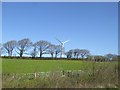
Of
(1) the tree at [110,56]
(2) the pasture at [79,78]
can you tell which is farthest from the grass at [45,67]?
(1) the tree at [110,56]

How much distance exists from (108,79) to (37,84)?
11.9ft

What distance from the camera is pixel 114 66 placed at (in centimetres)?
1619

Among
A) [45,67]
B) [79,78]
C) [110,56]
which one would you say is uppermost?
[110,56]

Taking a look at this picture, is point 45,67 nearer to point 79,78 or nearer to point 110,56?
point 110,56

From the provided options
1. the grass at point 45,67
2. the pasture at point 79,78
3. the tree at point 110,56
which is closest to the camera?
the pasture at point 79,78

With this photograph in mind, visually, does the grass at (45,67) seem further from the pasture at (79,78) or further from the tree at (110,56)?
the tree at (110,56)

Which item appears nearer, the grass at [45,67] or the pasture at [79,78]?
the pasture at [79,78]

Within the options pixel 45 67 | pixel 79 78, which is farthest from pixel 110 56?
pixel 45 67

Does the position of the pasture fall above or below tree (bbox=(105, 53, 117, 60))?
below

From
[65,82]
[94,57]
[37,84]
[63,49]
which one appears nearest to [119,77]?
[94,57]

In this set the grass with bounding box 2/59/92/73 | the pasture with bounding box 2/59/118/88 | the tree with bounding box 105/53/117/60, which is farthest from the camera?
the tree with bounding box 105/53/117/60

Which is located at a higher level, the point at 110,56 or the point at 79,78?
the point at 110,56

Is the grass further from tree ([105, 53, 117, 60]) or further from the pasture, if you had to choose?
tree ([105, 53, 117, 60])

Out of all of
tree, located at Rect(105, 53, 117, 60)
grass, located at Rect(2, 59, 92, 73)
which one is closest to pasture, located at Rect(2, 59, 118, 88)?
grass, located at Rect(2, 59, 92, 73)
